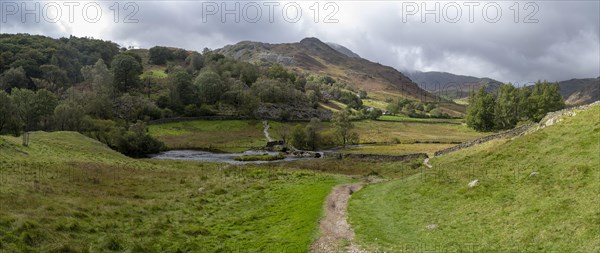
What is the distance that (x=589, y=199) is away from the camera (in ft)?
65.2

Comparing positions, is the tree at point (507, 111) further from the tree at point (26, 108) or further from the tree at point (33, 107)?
the tree at point (26, 108)

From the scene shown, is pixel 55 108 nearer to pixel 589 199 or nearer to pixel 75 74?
pixel 75 74

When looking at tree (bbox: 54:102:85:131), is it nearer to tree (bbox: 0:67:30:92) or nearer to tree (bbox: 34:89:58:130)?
tree (bbox: 34:89:58:130)

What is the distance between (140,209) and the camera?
30281 mm

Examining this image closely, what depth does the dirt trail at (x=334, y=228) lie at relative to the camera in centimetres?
2189

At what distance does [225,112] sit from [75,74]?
78478mm

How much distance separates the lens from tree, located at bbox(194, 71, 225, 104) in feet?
525

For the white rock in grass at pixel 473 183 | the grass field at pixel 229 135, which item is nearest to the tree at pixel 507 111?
the grass field at pixel 229 135

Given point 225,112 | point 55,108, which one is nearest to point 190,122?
point 225,112

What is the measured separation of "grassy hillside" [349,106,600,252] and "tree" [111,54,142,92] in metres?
152

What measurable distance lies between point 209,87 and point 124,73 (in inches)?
1472

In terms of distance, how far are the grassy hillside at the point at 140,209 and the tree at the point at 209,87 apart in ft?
366

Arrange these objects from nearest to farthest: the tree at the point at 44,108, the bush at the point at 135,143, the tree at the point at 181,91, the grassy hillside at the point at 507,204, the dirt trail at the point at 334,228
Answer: the grassy hillside at the point at 507,204 < the dirt trail at the point at 334,228 < the bush at the point at 135,143 < the tree at the point at 44,108 < the tree at the point at 181,91

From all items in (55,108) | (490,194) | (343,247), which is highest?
(55,108)
